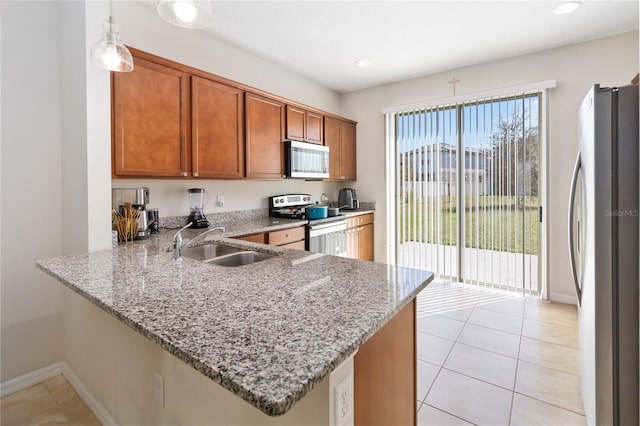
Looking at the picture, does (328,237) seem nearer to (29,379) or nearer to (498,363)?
(498,363)

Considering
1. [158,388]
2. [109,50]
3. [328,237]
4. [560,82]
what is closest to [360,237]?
[328,237]

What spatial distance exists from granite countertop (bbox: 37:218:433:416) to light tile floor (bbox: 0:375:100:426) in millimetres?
916

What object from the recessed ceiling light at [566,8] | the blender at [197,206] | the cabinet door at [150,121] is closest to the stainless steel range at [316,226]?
the blender at [197,206]

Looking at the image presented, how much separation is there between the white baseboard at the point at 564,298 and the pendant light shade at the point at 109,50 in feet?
14.0

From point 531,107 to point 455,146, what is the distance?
0.85 metres


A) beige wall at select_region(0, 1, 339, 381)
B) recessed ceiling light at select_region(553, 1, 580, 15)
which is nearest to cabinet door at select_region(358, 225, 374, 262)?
recessed ceiling light at select_region(553, 1, 580, 15)

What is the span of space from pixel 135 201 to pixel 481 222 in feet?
11.8

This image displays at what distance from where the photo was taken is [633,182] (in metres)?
1.36

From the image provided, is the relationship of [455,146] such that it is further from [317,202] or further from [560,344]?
[560,344]

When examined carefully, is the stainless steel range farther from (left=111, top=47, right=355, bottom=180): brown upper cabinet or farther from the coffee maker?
the coffee maker

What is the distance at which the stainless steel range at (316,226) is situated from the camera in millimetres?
3391

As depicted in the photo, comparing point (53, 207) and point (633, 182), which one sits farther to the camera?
point (53, 207)

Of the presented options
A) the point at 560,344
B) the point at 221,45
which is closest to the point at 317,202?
the point at 221,45

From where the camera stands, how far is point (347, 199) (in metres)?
4.54
